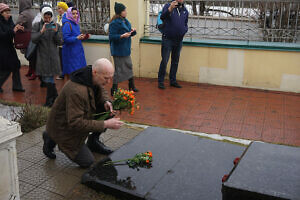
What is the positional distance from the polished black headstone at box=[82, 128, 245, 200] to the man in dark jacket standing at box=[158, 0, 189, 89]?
10.5ft

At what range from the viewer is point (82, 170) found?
3.87 metres

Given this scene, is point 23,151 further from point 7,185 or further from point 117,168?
point 7,185

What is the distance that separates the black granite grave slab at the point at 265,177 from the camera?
2.58 meters

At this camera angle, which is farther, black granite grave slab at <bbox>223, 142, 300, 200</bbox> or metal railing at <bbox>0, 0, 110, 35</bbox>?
metal railing at <bbox>0, 0, 110, 35</bbox>

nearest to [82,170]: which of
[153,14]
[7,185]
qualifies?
[7,185]

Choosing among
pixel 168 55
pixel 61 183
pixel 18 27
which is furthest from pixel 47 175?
pixel 168 55

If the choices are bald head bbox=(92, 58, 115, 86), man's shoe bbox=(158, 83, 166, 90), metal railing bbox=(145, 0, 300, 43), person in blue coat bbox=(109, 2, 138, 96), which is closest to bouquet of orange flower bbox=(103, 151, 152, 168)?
bald head bbox=(92, 58, 115, 86)

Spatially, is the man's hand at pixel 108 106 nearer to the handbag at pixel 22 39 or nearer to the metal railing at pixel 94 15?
the handbag at pixel 22 39

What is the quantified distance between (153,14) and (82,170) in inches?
210

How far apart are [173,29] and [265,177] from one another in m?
4.74

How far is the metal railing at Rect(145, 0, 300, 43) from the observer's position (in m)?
7.28

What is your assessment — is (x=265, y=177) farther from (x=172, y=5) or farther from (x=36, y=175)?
(x=172, y=5)

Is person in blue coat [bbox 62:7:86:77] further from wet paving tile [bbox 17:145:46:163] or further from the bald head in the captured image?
the bald head

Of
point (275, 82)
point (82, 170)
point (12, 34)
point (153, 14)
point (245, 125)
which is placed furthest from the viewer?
point (153, 14)
